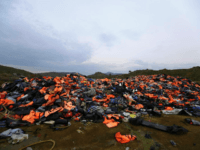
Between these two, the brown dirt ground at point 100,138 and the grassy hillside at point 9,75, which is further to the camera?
the grassy hillside at point 9,75

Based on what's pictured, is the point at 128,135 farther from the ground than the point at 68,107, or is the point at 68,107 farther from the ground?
the point at 68,107

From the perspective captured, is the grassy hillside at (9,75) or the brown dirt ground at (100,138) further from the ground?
the grassy hillside at (9,75)

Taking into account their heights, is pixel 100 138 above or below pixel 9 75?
below

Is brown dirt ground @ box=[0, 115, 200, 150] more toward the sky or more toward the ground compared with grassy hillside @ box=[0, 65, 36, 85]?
more toward the ground

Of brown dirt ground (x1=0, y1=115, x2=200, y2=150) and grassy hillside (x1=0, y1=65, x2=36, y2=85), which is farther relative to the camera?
grassy hillside (x1=0, y1=65, x2=36, y2=85)

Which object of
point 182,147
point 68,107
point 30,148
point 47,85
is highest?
point 47,85

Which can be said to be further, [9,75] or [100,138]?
[9,75]

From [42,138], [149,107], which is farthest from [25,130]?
[149,107]

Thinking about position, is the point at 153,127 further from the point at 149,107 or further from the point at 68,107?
the point at 68,107
